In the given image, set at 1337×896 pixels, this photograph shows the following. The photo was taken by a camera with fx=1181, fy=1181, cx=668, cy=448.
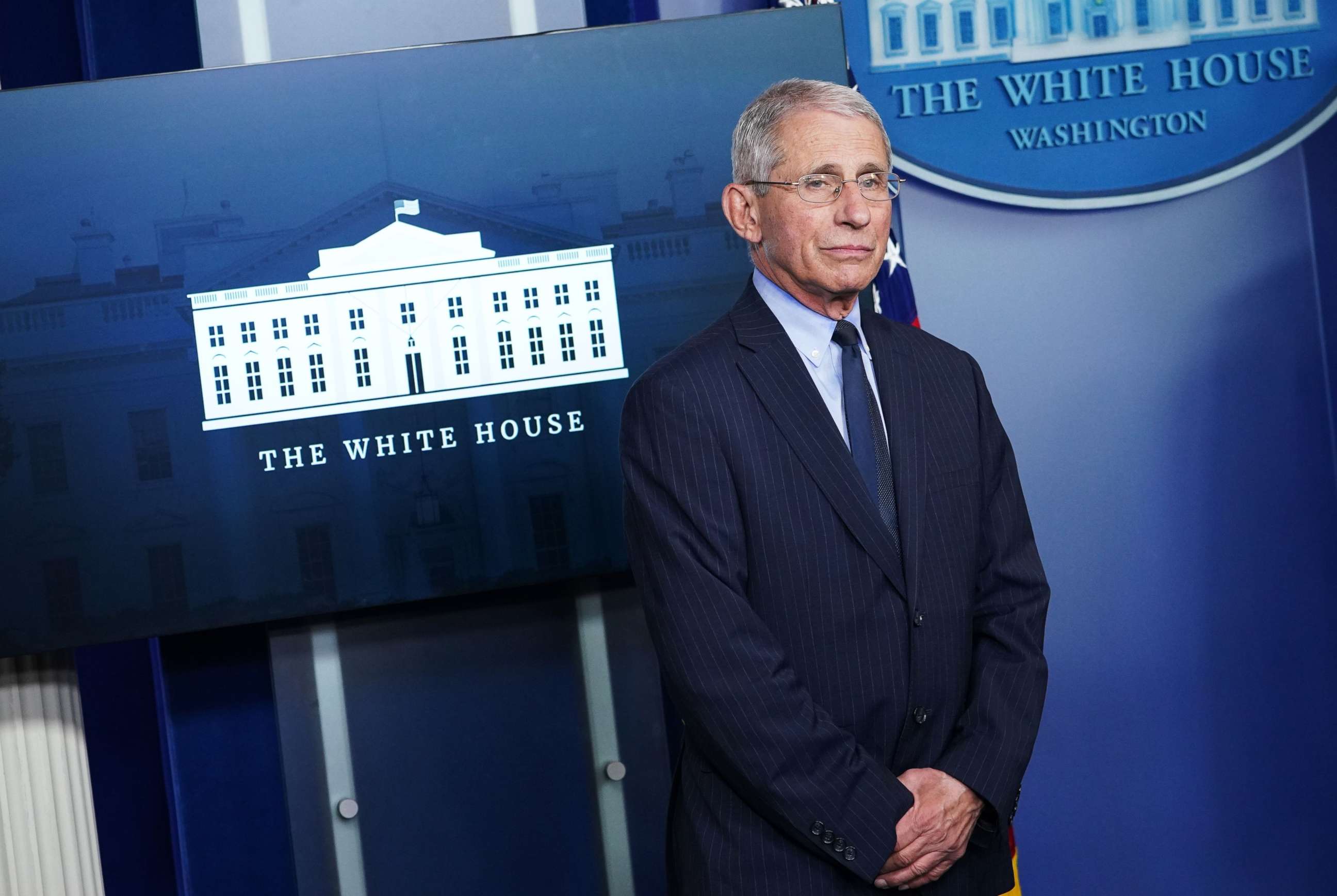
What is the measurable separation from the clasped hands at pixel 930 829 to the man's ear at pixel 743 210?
2.57 feet

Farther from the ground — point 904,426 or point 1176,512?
point 904,426

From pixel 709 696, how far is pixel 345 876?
1218 mm

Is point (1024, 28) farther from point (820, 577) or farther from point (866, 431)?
point (820, 577)

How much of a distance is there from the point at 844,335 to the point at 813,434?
177mm

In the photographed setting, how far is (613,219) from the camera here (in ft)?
7.44

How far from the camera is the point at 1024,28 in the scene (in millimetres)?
2686

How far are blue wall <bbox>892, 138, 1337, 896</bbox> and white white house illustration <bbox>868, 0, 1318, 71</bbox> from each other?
0.37 m

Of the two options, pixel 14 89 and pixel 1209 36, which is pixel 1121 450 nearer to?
pixel 1209 36

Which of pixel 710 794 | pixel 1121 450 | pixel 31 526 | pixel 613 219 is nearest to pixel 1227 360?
pixel 1121 450

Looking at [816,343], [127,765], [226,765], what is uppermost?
[816,343]

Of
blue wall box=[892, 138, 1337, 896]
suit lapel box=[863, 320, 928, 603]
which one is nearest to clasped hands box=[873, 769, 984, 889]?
suit lapel box=[863, 320, 928, 603]

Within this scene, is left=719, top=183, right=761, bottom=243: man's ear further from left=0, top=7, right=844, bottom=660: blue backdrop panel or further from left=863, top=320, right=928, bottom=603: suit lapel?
left=0, top=7, right=844, bottom=660: blue backdrop panel

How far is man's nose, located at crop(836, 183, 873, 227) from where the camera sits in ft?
5.31

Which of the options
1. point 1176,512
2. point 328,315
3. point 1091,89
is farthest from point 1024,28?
point 328,315
